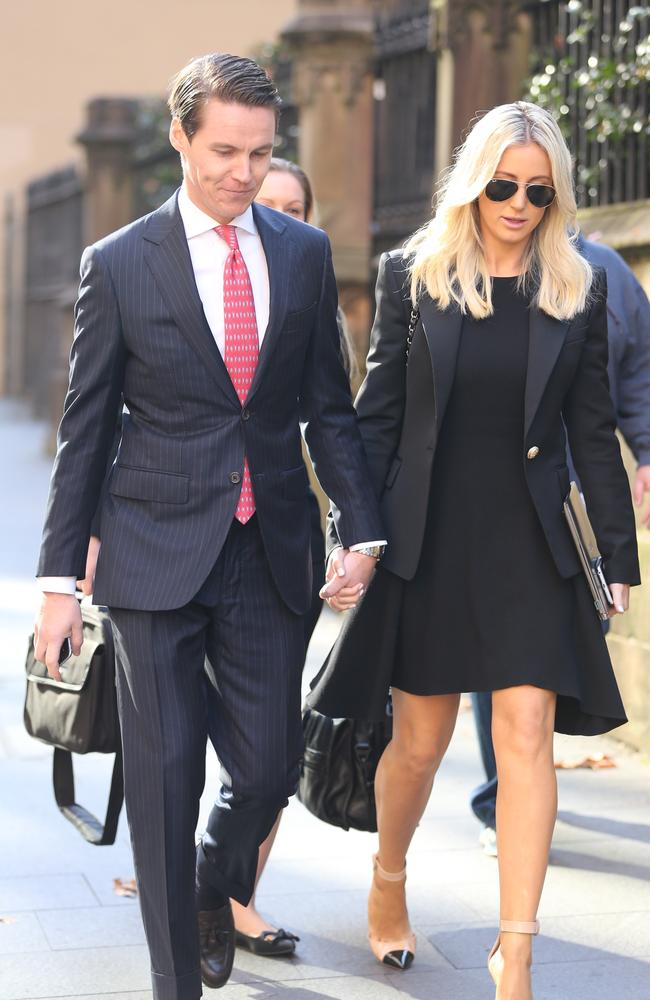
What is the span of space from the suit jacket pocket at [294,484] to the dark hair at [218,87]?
710 millimetres

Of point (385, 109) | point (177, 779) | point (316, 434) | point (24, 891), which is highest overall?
point (385, 109)

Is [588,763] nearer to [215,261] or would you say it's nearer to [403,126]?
[215,261]

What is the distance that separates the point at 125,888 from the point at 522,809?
1.45 meters

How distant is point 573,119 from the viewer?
707 cm

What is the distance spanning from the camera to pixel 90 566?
342 centimetres

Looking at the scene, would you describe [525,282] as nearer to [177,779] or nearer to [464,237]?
[464,237]

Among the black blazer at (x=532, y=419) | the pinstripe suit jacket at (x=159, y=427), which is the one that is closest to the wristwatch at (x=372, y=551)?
the black blazer at (x=532, y=419)

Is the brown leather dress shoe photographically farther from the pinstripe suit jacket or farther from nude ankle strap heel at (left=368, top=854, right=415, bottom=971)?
the pinstripe suit jacket

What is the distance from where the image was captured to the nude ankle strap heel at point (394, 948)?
394 cm

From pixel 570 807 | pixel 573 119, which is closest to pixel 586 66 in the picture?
pixel 573 119

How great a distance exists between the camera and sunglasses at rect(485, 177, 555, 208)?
141 inches

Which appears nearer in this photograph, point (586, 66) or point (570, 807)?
point (570, 807)

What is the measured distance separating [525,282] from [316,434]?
588mm

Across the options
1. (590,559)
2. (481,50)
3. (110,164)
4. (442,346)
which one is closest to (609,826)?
(590,559)
